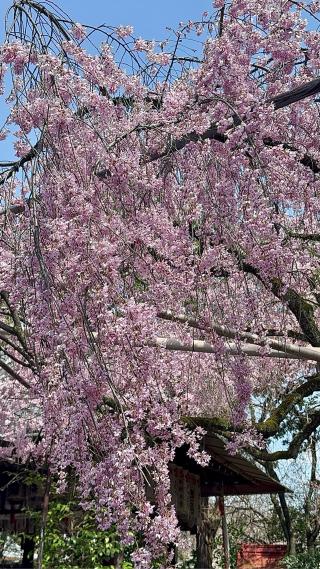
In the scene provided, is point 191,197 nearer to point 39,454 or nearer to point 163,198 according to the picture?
point 163,198

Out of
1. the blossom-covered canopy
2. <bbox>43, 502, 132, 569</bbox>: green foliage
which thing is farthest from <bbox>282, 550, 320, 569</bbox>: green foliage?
the blossom-covered canopy

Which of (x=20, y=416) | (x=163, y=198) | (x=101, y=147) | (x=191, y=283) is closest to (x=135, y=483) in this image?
(x=191, y=283)

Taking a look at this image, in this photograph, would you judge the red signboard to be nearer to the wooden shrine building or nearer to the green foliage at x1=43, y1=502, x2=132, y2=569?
the wooden shrine building

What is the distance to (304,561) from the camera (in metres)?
11.5

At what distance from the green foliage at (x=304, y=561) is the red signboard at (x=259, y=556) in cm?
304

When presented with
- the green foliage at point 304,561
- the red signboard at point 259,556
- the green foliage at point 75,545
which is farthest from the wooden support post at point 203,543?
the green foliage at point 75,545

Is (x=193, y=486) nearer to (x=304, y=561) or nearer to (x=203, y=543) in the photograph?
(x=203, y=543)

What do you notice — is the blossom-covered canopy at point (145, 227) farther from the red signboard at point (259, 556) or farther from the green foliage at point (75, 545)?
the red signboard at point (259, 556)

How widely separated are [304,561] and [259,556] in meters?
3.72

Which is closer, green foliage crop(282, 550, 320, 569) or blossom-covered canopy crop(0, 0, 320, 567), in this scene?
blossom-covered canopy crop(0, 0, 320, 567)

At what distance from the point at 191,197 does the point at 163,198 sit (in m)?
0.26

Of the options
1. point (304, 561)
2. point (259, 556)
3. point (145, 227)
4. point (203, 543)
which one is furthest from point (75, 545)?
point (259, 556)

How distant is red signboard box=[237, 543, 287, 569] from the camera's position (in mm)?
14820

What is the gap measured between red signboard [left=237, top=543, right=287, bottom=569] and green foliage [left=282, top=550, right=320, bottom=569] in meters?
3.04
